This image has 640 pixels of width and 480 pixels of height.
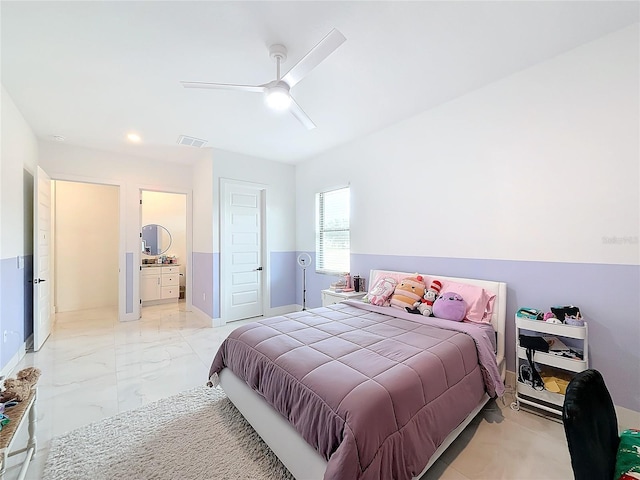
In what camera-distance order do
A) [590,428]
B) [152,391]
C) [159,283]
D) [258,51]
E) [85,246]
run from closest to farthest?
[590,428] < [258,51] < [152,391] < [85,246] < [159,283]

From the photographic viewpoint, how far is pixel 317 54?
1.74 metres

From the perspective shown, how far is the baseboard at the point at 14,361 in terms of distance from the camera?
2.71 metres

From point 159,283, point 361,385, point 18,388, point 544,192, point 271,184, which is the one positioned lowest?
point 159,283

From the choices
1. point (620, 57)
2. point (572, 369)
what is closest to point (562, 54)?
point (620, 57)

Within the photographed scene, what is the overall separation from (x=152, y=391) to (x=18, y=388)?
41.4 inches

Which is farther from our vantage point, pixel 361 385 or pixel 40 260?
pixel 40 260

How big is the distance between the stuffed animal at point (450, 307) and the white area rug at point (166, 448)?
1.77m

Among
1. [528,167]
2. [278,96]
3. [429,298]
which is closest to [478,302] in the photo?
[429,298]

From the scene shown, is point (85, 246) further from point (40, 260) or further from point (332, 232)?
point (332, 232)

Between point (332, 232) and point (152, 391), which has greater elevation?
point (332, 232)

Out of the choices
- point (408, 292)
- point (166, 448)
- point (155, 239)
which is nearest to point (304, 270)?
point (408, 292)

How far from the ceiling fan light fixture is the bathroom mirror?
18.2ft

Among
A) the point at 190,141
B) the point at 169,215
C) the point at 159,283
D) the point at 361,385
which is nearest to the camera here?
the point at 361,385

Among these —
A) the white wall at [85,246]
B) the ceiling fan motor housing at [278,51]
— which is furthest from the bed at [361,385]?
the white wall at [85,246]
